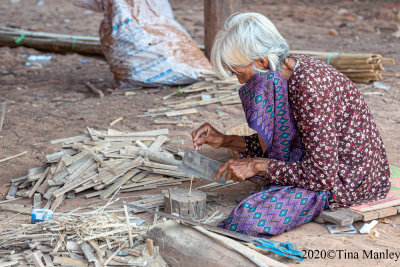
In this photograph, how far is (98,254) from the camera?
2709mm

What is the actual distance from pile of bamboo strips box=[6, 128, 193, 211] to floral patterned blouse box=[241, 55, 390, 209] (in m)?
1.13

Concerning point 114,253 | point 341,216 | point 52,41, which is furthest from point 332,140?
point 52,41

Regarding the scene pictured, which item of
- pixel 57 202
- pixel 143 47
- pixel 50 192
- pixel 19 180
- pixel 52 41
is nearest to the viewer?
pixel 57 202

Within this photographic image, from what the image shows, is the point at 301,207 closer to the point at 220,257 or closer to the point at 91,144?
the point at 220,257

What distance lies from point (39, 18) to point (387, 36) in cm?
740

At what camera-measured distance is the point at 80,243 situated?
2832 mm

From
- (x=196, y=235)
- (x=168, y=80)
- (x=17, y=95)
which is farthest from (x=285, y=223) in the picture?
(x=17, y=95)

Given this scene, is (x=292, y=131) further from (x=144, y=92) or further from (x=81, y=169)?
(x=144, y=92)

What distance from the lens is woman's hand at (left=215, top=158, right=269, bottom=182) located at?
2908mm

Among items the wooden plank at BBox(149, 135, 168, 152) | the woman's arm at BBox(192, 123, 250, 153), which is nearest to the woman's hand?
the woman's arm at BBox(192, 123, 250, 153)

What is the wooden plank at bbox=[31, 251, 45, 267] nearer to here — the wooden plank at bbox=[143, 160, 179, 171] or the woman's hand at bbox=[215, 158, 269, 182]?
the woman's hand at bbox=[215, 158, 269, 182]

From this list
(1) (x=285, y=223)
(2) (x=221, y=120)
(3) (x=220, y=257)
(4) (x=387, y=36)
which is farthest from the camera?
A: (4) (x=387, y=36)

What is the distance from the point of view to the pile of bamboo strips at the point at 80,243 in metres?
2.71

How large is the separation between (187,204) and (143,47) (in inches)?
132
